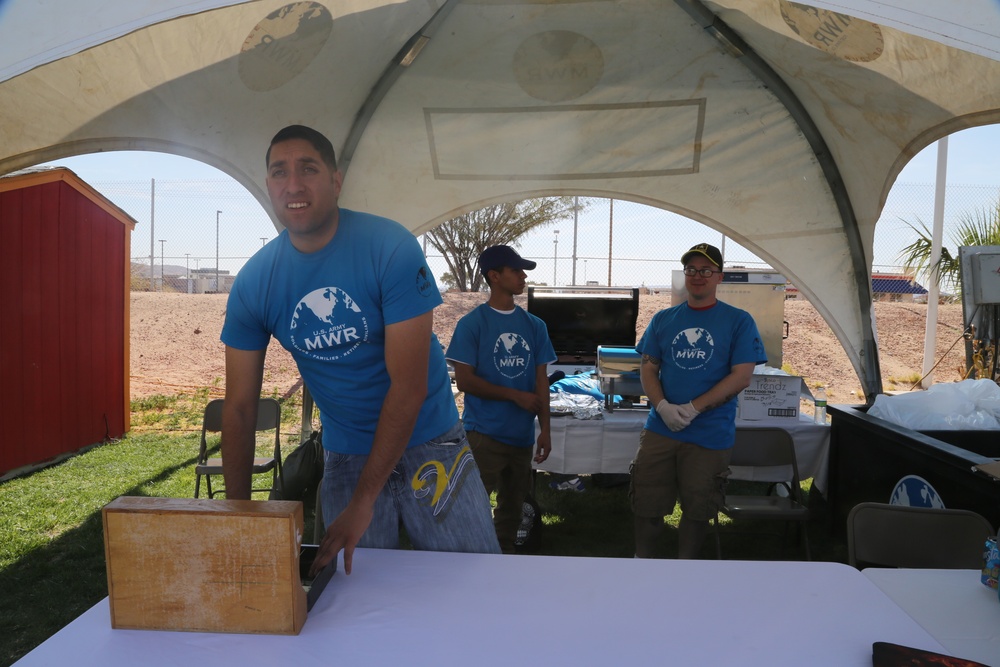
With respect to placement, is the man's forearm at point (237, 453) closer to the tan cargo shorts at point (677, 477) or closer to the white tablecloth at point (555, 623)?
the white tablecloth at point (555, 623)

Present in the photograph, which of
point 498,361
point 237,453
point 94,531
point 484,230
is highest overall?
point 484,230

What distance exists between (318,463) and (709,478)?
2.91 metres

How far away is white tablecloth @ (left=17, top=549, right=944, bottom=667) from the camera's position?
1.20m

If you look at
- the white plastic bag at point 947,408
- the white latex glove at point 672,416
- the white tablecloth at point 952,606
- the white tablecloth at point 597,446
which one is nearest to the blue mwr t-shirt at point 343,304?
the white tablecloth at point 952,606

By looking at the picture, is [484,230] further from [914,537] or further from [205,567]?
[205,567]

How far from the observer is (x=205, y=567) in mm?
1287

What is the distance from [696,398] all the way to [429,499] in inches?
72.5

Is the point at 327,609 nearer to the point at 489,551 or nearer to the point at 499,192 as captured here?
the point at 489,551

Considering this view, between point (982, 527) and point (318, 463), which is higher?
point (982, 527)

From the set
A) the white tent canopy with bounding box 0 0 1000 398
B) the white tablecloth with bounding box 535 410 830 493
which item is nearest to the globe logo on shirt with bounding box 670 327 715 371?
the white tablecloth with bounding box 535 410 830 493

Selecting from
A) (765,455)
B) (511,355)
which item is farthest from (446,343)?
(511,355)

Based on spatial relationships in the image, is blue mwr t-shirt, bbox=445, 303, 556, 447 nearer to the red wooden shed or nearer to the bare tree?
the red wooden shed

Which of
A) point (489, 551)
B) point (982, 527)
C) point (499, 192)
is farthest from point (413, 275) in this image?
point (499, 192)

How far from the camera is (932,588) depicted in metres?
1.66
